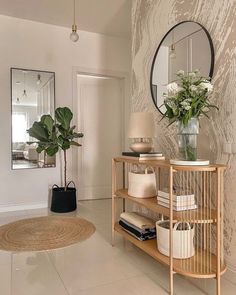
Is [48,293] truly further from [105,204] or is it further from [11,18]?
[11,18]

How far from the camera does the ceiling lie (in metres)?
3.33

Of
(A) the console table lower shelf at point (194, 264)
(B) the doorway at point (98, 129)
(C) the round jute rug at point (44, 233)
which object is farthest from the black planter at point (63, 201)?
(A) the console table lower shelf at point (194, 264)

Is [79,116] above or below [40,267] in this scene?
above

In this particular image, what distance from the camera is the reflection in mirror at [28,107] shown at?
3.76 m

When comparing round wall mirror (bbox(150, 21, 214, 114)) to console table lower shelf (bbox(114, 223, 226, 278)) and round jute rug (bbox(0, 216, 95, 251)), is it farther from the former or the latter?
round jute rug (bbox(0, 216, 95, 251))

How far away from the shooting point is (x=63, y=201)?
3.61 m

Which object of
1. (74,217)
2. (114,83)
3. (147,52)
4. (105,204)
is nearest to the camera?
(147,52)

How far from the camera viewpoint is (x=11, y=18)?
370 centimetres

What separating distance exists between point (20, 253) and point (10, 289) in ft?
1.80

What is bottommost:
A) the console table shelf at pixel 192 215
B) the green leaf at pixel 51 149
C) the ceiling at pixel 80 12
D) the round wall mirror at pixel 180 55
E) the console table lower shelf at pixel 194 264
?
the console table lower shelf at pixel 194 264

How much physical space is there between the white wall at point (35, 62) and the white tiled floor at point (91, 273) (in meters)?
1.61

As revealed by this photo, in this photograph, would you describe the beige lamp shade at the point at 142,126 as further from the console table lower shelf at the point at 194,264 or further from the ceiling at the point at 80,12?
the ceiling at the point at 80,12

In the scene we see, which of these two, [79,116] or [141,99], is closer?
[141,99]

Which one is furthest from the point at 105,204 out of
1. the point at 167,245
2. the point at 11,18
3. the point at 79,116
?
the point at 11,18
